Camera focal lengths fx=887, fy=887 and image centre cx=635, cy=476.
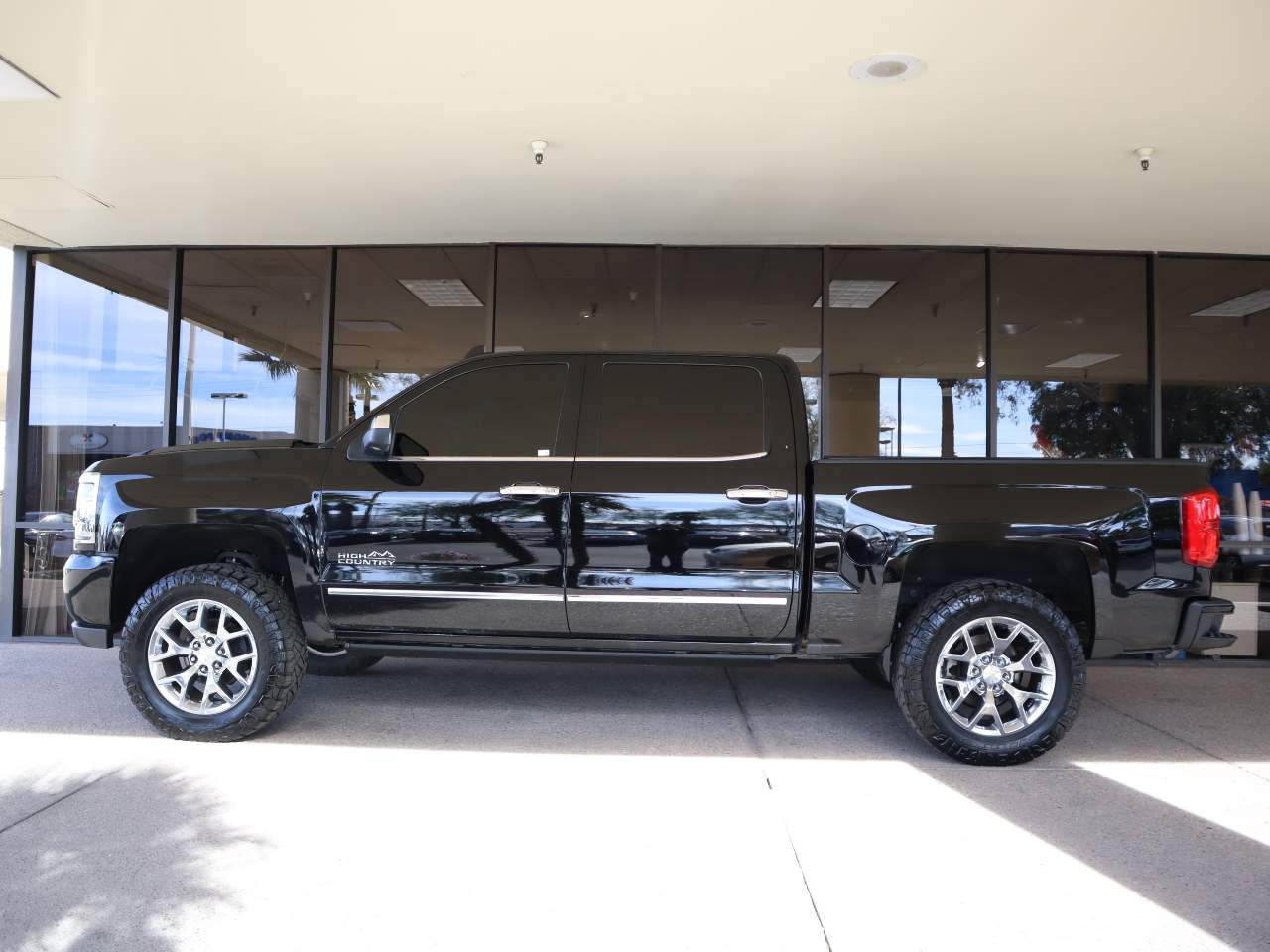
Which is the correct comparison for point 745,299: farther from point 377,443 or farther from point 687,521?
point 377,443

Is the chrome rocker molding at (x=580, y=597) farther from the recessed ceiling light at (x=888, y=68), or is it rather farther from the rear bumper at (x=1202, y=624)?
the recessed ceiling light at (x=888, y=68)

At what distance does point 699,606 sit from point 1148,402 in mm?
5095

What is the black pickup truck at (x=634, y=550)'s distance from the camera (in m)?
3.98

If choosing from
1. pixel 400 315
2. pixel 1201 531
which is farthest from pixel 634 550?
pixel 400 315

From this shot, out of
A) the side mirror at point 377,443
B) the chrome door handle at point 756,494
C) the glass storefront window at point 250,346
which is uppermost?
the glass storefront window at point 250,346

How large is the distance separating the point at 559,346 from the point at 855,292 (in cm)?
273

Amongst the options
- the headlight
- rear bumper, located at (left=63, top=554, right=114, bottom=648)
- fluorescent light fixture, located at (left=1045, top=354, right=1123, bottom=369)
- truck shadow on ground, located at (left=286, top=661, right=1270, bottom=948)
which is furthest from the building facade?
rear bumper, located at (left=63, top=554, right=114, bottom=648)

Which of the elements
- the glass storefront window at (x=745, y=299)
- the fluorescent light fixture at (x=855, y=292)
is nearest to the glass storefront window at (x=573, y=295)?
the glass storefront window at (x=745, y=299)

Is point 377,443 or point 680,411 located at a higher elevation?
point 680,411

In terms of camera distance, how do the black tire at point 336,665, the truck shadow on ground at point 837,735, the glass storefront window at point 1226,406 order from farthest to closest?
the glass storefront window at point 1226,406
the black tire at point 336,665
the truck shadow on ground at point 837,735

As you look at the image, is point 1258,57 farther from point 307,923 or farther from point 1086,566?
point 307,923

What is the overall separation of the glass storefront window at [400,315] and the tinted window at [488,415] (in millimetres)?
2707

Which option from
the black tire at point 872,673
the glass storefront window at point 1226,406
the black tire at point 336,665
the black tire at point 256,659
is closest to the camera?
the black tire at point 256,659

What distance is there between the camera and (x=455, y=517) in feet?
13.8
